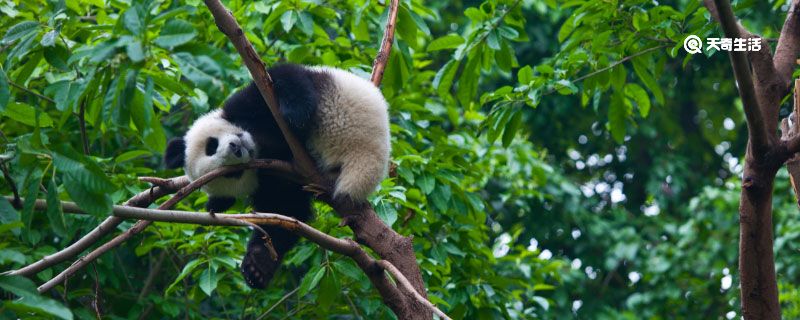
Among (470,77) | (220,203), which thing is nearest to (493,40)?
(470,77)

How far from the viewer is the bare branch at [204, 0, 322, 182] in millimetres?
2953

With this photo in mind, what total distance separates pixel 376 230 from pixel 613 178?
8.95 m

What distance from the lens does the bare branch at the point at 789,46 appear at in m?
3.49

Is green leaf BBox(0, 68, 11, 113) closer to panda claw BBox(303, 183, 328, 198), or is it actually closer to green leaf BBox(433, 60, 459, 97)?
panda claw BBox(303, 183, 328, 198)

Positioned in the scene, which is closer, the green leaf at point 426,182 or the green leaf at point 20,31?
the green leaf at point 20,31

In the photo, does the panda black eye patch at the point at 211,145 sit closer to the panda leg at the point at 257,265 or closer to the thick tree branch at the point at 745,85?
the panda leg at the point at 257,265

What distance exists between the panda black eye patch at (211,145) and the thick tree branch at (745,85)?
7.43 feet

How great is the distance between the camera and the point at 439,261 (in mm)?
4496

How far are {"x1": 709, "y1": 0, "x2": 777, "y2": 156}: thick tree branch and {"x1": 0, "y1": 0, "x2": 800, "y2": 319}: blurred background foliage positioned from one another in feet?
2.54

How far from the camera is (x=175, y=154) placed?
411 centimetres

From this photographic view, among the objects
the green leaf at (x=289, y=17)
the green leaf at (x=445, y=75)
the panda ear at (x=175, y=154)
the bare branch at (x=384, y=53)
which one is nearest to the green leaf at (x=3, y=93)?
the panda ear at (x=175, y=154)

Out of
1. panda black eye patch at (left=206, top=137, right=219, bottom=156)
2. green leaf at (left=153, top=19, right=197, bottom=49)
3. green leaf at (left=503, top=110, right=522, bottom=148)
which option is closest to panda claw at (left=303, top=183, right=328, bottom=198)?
panda black eye patch at (left=206, top=137, right=219, bottom=156)

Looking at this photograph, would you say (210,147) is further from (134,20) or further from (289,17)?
(134,20)

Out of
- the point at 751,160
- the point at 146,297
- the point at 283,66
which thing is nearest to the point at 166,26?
the point at 283,66
